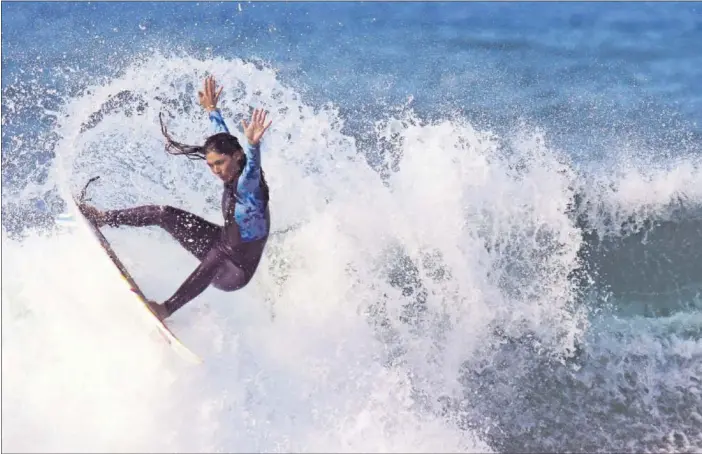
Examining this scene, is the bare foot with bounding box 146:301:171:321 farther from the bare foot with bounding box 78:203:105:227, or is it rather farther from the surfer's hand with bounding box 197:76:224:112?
the surfer's hand with bounding box 197:76:224:112

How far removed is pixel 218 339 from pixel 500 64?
6547 millimetres

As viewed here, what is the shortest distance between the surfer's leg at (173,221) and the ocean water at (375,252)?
54cm

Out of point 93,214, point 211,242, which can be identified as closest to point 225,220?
point 211,242

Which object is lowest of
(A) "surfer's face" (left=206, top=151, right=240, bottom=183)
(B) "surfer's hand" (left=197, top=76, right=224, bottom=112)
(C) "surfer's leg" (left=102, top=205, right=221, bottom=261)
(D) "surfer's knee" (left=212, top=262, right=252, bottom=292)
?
(D) "surfer's knee" (left=212, top=262, right=252, bottom=292)

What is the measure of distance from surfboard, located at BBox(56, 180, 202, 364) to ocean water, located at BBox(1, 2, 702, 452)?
197 millimetres

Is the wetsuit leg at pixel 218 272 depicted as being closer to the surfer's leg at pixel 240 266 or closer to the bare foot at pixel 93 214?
the surfer's leg at pixel 240 266

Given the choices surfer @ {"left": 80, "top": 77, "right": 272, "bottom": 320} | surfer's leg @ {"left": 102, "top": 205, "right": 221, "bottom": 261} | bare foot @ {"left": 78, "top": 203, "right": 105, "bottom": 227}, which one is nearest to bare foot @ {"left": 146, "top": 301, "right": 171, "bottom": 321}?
surfer @ {"left": 80, "top": 77, "right": 272, "bottom": 320}

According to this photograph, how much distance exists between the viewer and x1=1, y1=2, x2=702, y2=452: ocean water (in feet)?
19.8


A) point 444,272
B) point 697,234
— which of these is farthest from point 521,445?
point 697,234

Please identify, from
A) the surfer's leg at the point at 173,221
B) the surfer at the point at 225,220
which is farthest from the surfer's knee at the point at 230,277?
the surfer's leg at the point at 173,221

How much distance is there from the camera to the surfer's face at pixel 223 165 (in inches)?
213

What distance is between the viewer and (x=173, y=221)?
603cm

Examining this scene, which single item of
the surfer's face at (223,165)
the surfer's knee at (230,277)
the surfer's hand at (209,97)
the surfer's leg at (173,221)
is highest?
the surfer's hand at (209,97)

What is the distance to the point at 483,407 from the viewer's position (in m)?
6.33
